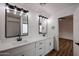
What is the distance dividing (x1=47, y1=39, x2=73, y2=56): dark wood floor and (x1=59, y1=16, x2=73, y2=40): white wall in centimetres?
6

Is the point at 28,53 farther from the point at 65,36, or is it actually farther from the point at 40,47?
the point at 65,36

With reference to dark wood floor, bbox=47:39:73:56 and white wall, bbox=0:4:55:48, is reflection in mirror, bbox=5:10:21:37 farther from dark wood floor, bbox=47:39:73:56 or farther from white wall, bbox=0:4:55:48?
dark wood floor, bbox=47:39:73:56

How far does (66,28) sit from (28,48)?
1.94 feet

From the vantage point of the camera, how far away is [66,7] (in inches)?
41.4

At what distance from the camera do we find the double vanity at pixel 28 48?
1.00m

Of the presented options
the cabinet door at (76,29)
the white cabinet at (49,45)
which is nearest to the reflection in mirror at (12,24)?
the white cabinet at (49,45)

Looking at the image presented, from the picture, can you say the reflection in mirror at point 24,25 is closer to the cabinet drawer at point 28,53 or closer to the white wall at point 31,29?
the white wall at point 31,29

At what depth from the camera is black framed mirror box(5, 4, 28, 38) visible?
113 centimetres

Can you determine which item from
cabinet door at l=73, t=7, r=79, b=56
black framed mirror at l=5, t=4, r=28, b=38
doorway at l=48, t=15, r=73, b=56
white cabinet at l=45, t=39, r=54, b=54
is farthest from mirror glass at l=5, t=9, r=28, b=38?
cabinet door at l=73, t=7, r=79, b=56

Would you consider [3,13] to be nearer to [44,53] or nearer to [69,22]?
[44,53]

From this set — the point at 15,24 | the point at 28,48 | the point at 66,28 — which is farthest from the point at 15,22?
the point at 66,28

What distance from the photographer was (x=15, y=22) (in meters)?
1.11

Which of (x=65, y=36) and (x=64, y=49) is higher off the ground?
(x=65, y=36)

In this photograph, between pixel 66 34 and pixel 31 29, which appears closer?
pixel 66 34
